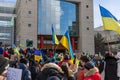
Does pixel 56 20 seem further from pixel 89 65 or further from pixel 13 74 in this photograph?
pixel 13 74

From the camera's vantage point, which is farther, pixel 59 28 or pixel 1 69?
pixel 59 28

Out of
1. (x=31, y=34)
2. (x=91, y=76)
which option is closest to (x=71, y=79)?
(x=91, y=76)

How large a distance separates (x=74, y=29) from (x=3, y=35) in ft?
53.6

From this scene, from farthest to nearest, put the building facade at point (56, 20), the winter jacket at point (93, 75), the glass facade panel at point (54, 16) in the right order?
the glass facade panel at point (54, 16) < the building facade at point (56, 20) < the winter jacket at point (93, 75)

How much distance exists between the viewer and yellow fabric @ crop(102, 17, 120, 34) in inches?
461

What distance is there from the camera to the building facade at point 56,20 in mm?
72312

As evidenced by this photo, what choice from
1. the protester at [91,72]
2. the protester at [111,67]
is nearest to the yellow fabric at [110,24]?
the protester at [111,67]

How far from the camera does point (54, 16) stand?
73.9m

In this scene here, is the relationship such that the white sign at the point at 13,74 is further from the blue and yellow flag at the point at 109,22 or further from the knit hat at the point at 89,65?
the blue and yellow flag at the point at 109,22

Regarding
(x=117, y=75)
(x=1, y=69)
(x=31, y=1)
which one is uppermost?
(x=31, y=1)

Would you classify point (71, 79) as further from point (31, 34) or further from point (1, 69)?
point (31, 34)

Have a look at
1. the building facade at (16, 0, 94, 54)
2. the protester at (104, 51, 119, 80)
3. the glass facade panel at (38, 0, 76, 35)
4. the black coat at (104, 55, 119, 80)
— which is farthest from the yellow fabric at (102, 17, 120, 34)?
the glass facade panel at (38, 0, 76, 35)

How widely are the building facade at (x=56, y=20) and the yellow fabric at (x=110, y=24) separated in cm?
5929

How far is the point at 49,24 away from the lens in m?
73.1
